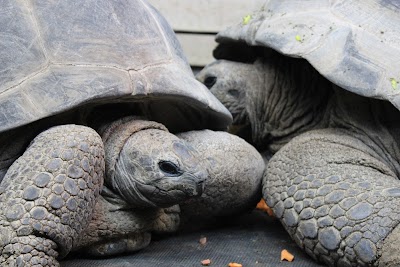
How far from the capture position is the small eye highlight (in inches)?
97.1

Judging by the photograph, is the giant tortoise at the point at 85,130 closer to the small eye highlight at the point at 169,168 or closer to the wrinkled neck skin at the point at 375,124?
the small eye highlight at the point at 169,168

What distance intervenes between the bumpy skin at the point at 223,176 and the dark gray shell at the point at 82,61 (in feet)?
0.51

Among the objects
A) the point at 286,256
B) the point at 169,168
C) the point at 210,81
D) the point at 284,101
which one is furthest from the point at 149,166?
the point at 210,81

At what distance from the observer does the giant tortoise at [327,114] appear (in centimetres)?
265

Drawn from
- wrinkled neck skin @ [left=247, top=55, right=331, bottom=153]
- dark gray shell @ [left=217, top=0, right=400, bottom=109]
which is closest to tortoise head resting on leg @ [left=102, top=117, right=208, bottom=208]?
dark gray shell @ [left=217, top=0, right=400, bottom=109]

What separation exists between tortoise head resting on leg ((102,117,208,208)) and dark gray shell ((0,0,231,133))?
0.15 metres

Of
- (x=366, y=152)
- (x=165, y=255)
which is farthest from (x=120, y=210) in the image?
(x=366, y=152)

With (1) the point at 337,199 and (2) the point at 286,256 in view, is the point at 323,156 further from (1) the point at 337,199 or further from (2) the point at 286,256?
(2) the point at 286,256

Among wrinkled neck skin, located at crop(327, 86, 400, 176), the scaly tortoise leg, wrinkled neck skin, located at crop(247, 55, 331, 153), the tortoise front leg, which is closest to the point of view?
the tortoise front leg

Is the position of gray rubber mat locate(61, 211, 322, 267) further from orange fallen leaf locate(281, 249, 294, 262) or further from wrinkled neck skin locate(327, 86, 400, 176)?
wrinkled neck skin locate(327, 86, 400, 176)

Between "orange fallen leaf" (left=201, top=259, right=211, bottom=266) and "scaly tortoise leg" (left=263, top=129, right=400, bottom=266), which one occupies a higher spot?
"scaly tortoise leg" (left=263, top=129, right=400, bottom=266)

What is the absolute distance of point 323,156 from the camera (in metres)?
3.01

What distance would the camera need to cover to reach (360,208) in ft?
8.70

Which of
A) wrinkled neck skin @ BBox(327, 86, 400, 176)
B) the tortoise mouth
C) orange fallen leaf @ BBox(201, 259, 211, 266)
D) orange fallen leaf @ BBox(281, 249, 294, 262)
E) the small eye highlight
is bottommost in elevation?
orange fallen leaf @ BBox(281, 249, 294, 262)
